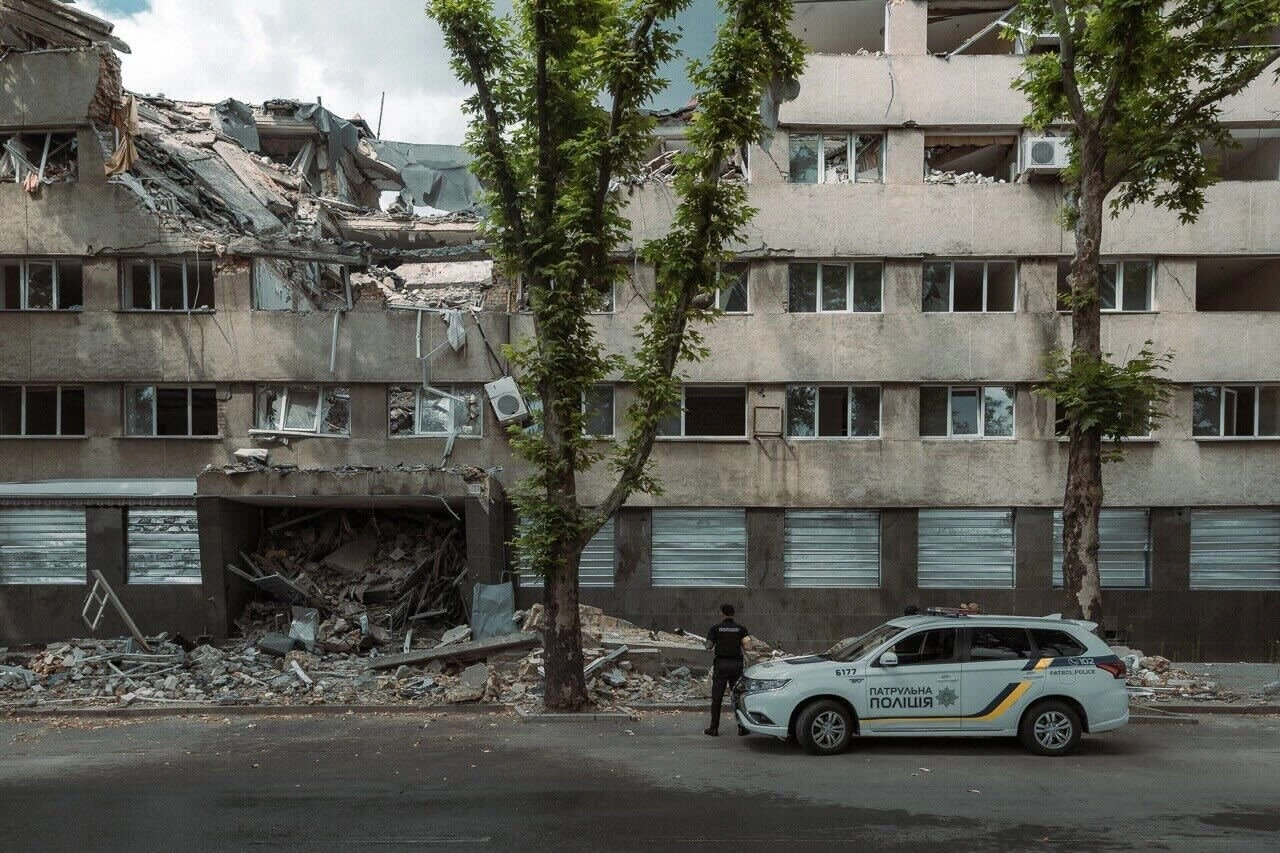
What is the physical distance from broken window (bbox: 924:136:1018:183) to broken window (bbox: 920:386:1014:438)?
4.44 metres

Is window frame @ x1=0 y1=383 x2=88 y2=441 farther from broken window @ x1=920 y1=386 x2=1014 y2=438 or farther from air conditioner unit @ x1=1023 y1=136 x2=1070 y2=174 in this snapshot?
air conditioner unit @ x1=1023 y1=136 x2=1070 y2=174

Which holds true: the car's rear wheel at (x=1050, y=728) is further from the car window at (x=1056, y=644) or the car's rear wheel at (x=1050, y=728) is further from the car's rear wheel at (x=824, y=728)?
the car's rear wheel at (x=824, y=728)

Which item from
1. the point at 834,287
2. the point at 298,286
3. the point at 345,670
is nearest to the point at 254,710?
the point at 345,670

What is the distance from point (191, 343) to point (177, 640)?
6.03m

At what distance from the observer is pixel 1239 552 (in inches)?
790

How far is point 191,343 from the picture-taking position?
797 inches

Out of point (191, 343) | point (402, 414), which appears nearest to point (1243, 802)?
point (402, 414)

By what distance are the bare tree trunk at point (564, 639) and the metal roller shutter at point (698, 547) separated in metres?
6.90

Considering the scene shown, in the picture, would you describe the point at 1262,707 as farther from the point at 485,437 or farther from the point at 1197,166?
the point at 485,437

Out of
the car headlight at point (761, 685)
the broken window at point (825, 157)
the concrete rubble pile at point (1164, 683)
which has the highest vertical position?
the broken window at point (825, 157)

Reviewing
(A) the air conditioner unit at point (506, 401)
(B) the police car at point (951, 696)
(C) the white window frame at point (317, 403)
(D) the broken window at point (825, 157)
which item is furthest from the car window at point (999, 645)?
(C) the white window frame at point (317, 403)

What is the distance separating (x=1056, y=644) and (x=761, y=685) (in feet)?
10.7

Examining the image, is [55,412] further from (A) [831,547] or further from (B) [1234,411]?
(B) [1234,411]

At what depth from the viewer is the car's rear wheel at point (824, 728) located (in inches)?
417
